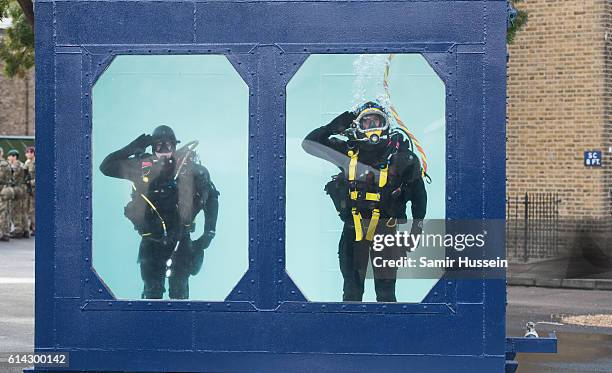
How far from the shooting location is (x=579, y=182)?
918 inches

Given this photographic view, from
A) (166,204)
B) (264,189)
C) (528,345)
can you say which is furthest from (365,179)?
(528,345)

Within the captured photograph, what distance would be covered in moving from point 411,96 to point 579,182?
17739mm

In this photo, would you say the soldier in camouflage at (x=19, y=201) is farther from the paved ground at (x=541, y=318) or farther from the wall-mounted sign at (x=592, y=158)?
the wall-mounted sign at (x=592, y=158)

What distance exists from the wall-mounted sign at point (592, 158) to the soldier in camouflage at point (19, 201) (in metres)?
13.1

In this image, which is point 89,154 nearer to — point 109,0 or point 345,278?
point 109,0

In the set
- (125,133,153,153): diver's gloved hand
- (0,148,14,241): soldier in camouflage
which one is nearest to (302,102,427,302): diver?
(125,133,153,153): diver's gloved hand

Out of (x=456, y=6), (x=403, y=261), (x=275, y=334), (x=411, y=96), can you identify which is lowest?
(x=275, y=334)

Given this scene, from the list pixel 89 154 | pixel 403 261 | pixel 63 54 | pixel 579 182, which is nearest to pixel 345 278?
pixel 403 261

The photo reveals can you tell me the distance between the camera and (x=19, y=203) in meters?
28.3

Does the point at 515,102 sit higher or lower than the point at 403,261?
higher

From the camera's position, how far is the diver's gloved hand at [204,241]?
251 inches

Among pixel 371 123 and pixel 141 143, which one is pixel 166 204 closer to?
pixel 141 143

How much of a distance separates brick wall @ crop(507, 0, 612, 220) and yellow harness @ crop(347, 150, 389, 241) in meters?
17.5

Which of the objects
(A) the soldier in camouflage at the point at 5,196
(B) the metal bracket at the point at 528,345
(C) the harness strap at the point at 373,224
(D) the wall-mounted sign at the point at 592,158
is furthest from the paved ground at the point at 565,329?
(A) the soldier in camouflage at the point at 5,196
